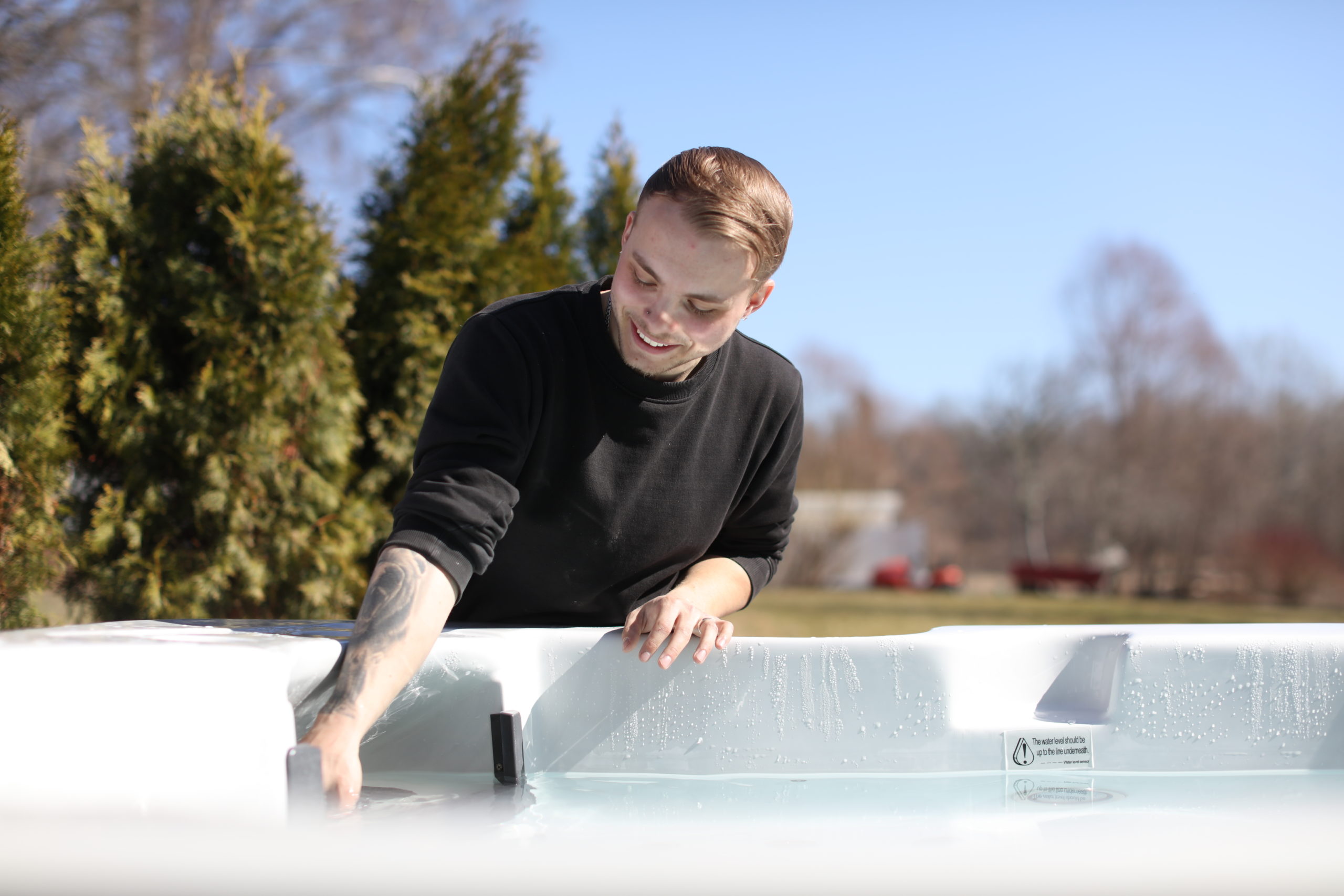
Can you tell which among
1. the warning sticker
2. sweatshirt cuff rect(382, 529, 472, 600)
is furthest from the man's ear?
the warning sticker

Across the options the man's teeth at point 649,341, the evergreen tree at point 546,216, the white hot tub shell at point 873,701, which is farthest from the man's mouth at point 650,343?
the evergreen tree at point 546,216

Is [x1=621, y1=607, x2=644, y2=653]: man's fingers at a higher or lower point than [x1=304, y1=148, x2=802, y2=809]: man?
lower

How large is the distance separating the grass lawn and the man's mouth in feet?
17.0

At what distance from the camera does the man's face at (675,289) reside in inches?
59.9

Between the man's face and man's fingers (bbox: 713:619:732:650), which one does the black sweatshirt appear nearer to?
the man's face

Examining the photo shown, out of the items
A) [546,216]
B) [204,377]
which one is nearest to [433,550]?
[204,377]

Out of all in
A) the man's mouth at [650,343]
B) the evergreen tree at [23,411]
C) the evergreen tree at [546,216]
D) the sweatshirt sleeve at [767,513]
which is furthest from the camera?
the evergreen tree at [546,216]

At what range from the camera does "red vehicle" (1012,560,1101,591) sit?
52.4 feet

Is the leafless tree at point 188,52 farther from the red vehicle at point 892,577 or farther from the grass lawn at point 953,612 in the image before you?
the red vehicle at point 892,577

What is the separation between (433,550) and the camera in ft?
4.68

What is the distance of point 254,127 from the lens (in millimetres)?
3275

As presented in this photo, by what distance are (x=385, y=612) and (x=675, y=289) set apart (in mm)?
662

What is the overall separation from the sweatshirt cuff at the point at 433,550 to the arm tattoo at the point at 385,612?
0.01 metres

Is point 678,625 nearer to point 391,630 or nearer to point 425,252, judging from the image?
point 391,630
